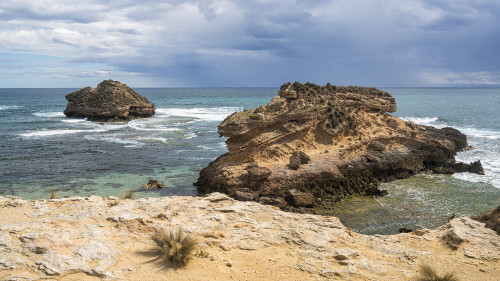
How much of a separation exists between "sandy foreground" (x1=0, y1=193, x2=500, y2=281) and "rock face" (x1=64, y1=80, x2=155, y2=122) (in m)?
46.7

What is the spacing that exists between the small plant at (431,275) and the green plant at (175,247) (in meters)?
4.72

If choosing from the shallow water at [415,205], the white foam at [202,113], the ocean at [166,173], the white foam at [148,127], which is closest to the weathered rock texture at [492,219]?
the shallow water at [415,205]

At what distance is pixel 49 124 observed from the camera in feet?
167

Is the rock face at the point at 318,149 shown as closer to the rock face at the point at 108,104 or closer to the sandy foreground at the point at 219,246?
the sandy foreground at the point at 219,246

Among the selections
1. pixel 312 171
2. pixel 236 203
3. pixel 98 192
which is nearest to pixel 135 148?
pixel 98 192

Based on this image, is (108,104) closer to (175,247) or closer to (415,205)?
(415,205)

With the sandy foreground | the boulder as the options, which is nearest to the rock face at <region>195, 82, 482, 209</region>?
the boulder

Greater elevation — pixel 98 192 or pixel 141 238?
pixel 141 238

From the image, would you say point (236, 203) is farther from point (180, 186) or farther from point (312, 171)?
point (180, 186)

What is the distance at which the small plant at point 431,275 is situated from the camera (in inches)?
282

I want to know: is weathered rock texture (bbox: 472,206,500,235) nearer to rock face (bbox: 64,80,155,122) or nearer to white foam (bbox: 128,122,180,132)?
white foam (bbox: 128,122,180,132)

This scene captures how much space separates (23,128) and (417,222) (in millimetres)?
47350

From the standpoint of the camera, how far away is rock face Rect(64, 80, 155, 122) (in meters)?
55.5

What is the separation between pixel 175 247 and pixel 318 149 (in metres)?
14.4
